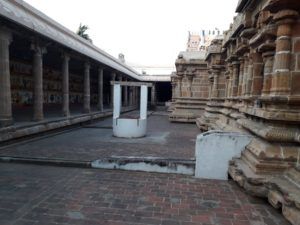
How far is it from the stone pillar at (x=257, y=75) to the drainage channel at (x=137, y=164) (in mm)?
2006

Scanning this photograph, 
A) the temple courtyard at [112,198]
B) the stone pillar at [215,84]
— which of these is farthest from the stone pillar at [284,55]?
the stone pillar at [215,84]

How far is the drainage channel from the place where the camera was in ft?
17.9

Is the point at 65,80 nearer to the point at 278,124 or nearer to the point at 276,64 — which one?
the point at 276,64

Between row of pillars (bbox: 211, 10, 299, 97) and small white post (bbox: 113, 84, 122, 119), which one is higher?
row of pillars (bbox: 211, 10, 299, 97)

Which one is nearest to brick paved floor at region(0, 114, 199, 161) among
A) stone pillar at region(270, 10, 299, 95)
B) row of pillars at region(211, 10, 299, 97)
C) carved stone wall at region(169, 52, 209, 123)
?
row of pillars at region(211, 10, 299, 97)

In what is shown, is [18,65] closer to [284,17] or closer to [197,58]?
[197,58]

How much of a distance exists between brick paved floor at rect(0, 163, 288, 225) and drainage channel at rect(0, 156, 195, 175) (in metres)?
0.24

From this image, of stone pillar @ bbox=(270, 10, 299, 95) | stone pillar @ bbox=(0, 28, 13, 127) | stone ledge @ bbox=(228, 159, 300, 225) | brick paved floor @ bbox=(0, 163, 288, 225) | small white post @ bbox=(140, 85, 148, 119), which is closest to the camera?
stone ledge @ bbox=(228, 159, 300, 225)

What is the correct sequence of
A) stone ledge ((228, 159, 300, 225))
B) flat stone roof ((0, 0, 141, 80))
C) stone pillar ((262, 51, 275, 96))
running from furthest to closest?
flat stone roof ((0, 0, 141, 80)) → stone pillar ((262, 51, 275, 96)) → stone ledge ((228, 159, 300, 225))

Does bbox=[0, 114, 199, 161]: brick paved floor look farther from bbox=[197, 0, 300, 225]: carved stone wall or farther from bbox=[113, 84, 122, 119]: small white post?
bbox=[197, 0, 300, 225]: carved stone wall

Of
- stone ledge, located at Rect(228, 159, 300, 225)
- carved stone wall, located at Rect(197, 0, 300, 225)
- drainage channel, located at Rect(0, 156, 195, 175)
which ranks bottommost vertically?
drainage channel, located at Rect(0, 156, 195, 175)

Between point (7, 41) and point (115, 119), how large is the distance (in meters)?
4.14

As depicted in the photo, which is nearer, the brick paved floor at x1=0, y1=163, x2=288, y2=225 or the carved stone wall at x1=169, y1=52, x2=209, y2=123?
the brick paved floor at x1=0, y1=163, x2=288, y2=225

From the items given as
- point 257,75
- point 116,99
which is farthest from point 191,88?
point 257,75
